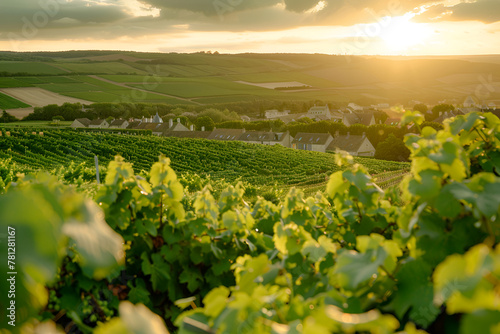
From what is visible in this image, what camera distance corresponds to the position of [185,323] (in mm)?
1488

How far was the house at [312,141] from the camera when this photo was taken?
92375mm

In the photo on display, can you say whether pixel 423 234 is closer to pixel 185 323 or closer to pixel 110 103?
pixel 185 323

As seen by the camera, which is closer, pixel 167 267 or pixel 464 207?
pixel 464 207

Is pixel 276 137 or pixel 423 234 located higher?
pixel 423 234

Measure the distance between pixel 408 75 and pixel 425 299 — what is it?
623ft

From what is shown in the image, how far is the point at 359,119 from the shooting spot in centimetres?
13225

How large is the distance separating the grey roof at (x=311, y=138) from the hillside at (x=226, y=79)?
6107 cm

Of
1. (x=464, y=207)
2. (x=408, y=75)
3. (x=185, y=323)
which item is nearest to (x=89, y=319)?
(x=185, y=323)

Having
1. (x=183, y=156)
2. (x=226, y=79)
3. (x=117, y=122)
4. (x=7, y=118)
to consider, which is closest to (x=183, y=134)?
(x=117, y=122)

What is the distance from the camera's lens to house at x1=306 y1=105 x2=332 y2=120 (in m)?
145

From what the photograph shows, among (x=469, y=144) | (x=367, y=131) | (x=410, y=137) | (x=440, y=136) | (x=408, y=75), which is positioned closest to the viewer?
(x=440, y=136)

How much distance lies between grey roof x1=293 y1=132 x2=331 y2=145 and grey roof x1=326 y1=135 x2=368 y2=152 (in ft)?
6.47

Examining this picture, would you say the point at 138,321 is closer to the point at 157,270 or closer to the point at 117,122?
the point at 157,270

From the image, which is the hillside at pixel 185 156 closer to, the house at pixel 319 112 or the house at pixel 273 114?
the house at pixel 319 112
